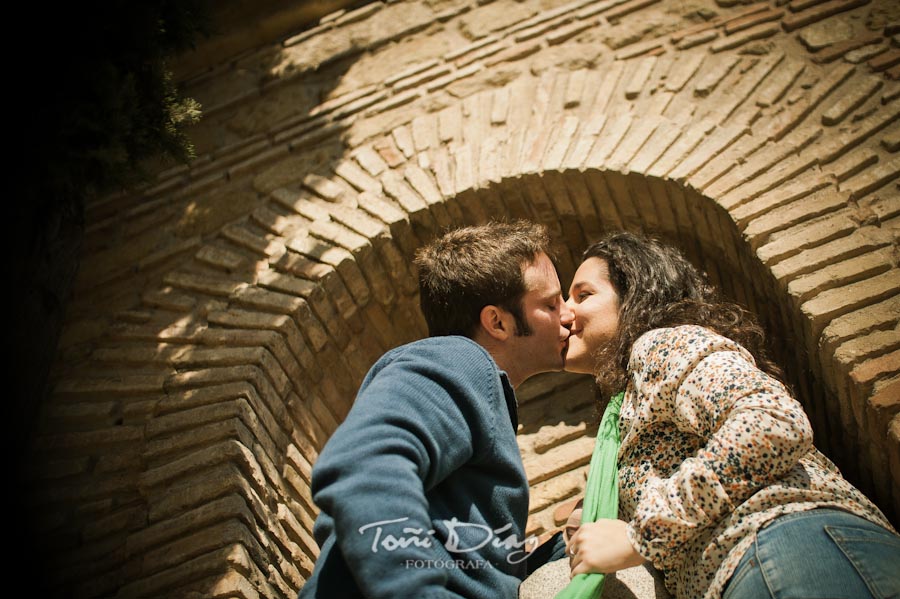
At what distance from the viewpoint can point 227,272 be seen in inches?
129

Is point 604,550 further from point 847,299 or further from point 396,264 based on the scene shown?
point 396,264

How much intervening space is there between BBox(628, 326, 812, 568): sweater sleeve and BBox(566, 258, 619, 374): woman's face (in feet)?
1.79

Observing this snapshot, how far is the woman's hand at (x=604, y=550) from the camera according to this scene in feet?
6.12

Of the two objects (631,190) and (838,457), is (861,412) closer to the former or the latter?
(838,457)

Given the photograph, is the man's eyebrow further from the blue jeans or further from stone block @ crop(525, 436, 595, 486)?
the blue jeans

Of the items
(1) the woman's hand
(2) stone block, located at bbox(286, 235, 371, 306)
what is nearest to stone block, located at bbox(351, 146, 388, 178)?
(2) stone block, located at bbox(286, 235, 371, 306)

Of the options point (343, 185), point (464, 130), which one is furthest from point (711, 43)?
point (343, 185)

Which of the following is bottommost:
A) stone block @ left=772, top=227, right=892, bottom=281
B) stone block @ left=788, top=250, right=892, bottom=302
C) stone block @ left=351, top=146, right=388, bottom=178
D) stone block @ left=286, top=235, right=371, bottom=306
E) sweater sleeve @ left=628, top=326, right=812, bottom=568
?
sweater sleeve @ left=628, top=326, right=812, bottom=568

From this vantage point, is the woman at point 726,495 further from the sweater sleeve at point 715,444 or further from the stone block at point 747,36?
the stone block at point 747,36

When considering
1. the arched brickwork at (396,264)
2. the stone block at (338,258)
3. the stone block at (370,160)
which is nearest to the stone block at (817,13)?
the arched brickwork at (396,264)

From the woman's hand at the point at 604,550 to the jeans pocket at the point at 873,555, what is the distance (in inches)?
18.1

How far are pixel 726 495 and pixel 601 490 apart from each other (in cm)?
40

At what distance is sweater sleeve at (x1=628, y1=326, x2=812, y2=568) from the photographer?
1.77 metres

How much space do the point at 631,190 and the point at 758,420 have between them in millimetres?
1547
